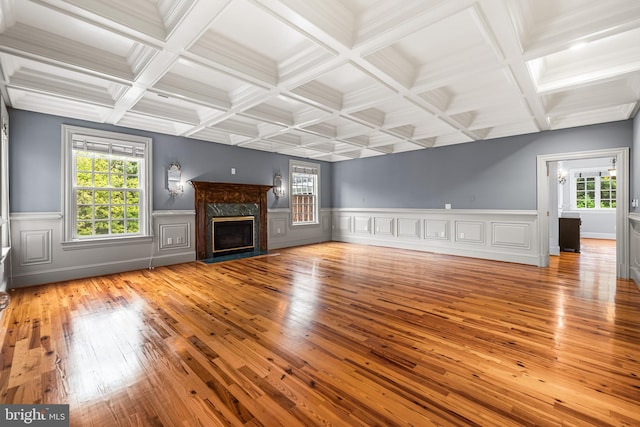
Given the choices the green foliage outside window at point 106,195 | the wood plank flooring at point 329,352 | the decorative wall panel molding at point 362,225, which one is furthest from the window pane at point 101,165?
the decorative wall panel molding at point 362,225

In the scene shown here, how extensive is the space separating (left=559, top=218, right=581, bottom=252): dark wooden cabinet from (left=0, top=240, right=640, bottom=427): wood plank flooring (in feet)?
9.63

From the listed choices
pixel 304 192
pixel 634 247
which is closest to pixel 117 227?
pixel 304 192

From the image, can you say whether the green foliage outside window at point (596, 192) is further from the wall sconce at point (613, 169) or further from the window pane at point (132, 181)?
the window pane at point (132, 181)

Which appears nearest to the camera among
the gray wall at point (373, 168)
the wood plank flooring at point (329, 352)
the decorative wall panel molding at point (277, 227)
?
the wood plank flooring at point (329, 352)

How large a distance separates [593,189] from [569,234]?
12.8 feet

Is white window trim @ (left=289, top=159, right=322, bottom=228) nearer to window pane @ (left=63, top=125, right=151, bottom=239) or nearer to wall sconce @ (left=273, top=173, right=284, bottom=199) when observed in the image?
wall sconce @ (left=273, top=173, right=284, bottom=199)

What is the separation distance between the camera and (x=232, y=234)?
21.1 ft

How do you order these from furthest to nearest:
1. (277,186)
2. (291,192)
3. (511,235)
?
(291,192) < (277,186) < (511,235)

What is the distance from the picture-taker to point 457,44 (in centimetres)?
271

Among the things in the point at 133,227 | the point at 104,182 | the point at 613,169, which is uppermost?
the point at 613,169

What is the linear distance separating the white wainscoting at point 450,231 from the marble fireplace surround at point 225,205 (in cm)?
266

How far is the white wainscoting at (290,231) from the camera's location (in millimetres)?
7289

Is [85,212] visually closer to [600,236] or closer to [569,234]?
[569,234]

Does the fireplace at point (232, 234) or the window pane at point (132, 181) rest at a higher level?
the window pane at point (132, 181)
